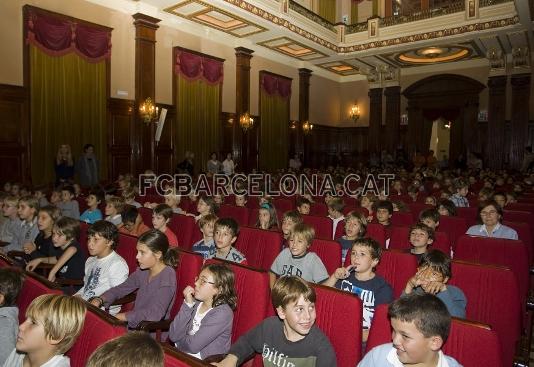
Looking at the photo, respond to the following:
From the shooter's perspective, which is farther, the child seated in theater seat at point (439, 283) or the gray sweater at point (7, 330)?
the child seated in theater seat at point (439, 283)

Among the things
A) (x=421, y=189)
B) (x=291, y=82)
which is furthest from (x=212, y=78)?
(x=421, y=189)

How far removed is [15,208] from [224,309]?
11.6ft

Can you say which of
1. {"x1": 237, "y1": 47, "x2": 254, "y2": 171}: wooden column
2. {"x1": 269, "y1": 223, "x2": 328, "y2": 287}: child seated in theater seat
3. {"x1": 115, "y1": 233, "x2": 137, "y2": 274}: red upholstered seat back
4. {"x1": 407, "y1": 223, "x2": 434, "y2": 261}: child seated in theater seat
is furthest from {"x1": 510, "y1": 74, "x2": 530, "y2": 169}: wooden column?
{"x1": 115, "y1": 233, "x2": 137, "y2": 274}: red upholstered seat back

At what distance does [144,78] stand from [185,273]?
834cm

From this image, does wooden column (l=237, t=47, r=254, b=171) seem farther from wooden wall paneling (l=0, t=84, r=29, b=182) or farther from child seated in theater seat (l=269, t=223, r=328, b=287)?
child seated in theater seat (l=269, t=223, r=328, b=287)

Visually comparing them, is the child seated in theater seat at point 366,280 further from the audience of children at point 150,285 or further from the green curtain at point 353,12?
the green curtain at point 353,12

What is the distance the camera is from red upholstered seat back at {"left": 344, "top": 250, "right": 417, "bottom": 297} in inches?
110

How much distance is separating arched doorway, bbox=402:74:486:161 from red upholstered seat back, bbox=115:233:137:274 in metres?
15.2

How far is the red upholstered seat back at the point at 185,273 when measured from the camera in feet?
8.73

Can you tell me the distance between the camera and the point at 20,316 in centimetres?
220

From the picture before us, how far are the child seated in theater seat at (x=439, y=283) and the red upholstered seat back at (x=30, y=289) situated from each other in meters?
1.94

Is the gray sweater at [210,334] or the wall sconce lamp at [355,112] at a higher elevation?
the wall sconce lamp at [355,112]

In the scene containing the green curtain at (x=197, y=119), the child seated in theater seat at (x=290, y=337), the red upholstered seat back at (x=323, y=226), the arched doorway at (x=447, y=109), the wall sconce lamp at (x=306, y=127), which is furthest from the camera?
the wall sconce lamp at (x=306, y=127)

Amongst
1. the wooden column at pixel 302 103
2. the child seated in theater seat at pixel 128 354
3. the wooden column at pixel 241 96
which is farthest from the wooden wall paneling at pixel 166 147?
the child seated in theater seat at pixel 128 354
